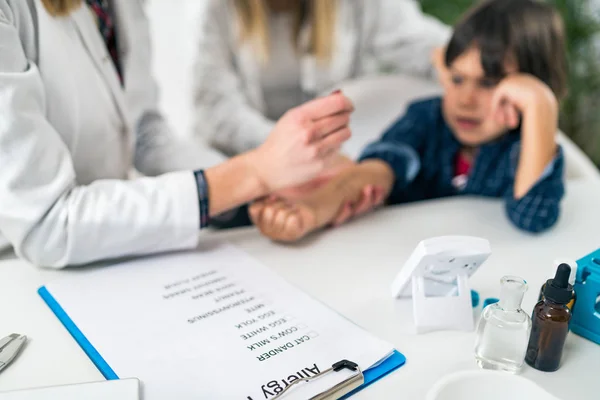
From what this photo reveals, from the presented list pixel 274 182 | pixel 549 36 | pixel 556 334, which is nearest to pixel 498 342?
pixel 556 334

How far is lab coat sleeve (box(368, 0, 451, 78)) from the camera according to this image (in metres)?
1.28

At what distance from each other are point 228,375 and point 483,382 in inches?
8.5

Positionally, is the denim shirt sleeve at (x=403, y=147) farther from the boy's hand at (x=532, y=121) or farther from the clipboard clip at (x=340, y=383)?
the clipboard clip at (x=340, y=383)

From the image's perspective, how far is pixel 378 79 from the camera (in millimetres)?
1214

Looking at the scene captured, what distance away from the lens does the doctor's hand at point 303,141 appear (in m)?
0.69

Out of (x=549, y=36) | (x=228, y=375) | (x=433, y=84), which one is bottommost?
(x=228, y=375)

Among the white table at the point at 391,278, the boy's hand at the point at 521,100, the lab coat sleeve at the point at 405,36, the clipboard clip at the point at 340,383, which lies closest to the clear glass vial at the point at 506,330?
the white table at the point at 391,278

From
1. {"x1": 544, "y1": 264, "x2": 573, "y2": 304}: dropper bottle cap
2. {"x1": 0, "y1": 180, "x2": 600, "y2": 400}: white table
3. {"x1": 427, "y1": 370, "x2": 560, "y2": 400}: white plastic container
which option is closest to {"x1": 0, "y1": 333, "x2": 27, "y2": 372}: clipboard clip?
{"x1": 0, "y1": 180, "x2": 600, "y2": 400}: white table

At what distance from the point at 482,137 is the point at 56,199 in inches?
26.7

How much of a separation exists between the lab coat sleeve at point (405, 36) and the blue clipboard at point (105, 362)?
0.89m

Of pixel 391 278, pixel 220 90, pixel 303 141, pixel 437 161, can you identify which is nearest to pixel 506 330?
pixel 391 278

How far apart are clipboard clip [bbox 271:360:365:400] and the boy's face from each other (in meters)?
0.57

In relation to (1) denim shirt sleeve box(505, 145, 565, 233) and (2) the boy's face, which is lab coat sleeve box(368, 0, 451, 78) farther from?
(1) denim shirt sleeve box(505, 145, 565, 233)

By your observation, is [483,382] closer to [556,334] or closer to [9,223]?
[556,334]
